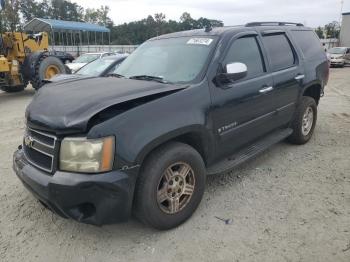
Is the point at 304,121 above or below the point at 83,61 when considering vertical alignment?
below

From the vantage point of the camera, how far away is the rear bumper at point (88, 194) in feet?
9.04

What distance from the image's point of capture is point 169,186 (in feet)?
10.7

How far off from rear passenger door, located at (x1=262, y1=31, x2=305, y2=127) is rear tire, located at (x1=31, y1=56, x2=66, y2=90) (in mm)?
8719

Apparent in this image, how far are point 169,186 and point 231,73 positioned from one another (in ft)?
4.33

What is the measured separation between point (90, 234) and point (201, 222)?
3.55 ft

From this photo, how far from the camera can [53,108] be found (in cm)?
308

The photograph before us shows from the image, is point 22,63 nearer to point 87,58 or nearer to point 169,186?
point 87,58

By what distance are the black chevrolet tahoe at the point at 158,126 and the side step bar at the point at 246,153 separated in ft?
0.04

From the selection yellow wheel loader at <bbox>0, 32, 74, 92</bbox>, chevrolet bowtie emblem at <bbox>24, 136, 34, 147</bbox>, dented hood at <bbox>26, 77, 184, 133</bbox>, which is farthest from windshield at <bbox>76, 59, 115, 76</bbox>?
chevrolet bowtie emblem at <bbox>24, 136, 34, 147</bbox>

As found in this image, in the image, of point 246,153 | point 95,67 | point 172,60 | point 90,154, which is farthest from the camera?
point 95,67

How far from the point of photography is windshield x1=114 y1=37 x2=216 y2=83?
12.3 ft

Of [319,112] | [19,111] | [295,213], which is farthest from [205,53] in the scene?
[19,111]

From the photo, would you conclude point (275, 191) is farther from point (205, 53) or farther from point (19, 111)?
point (19, 111)

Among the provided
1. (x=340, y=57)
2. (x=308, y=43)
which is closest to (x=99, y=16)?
(x=340, y=57)
